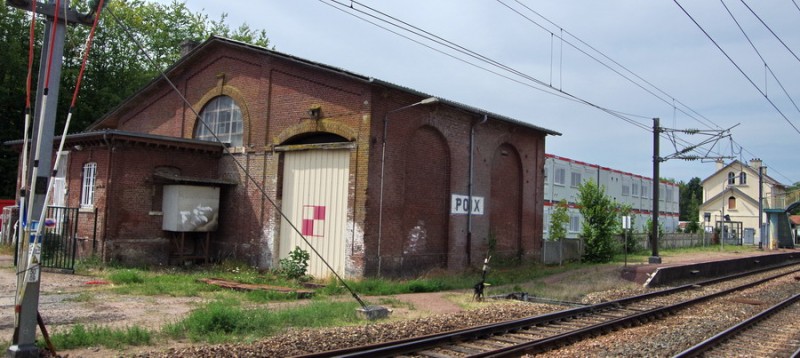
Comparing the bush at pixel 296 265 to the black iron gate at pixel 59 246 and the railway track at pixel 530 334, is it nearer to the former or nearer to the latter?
the black iron gate at pixel 59 246

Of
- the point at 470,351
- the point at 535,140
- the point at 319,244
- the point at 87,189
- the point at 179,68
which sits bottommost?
the point at 470,351

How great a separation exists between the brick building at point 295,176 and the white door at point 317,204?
0.05m

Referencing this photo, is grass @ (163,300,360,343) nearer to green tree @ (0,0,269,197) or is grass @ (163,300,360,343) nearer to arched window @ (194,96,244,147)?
arched window @ (194,96,244,147)

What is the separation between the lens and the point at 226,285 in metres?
15.4

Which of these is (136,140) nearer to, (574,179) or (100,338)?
(100,338)

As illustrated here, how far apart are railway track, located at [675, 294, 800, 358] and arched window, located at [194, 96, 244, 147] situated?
16.2 meters

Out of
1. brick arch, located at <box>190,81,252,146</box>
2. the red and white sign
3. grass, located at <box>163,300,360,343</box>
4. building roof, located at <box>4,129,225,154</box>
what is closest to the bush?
the red and white sign

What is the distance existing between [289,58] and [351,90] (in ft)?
8.79

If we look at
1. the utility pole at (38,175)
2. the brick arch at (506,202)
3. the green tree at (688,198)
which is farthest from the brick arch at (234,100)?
the green tree at (688,198)

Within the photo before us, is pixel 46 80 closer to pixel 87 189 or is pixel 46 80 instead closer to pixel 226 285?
pixel 226 285

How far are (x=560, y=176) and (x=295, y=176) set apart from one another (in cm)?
2673

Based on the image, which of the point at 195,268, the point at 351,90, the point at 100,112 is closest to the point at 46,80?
the point at 351,90

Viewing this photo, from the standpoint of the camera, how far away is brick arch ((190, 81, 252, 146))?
69.5 feet

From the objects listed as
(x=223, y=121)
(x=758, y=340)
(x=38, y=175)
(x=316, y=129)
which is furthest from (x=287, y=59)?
(x=758, y=340)
